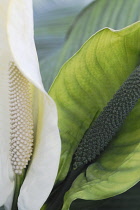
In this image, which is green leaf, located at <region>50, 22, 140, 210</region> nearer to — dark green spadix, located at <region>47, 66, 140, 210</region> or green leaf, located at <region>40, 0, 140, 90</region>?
dark green spadix, located at <region>47, 66, 140, 210</region>

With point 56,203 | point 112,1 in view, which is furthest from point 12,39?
point 112,1

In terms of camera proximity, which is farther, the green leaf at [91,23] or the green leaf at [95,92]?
the green leaf at [91,23]

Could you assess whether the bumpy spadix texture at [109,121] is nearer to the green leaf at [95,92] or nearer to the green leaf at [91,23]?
the green leaf at [95,92]

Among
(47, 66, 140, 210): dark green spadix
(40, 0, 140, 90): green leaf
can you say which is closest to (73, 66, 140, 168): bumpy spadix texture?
(47, 66, 140, 210): dark green spadix

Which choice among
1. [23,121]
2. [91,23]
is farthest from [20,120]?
[91,23]

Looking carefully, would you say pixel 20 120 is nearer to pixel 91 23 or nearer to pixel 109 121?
pixel 109 121

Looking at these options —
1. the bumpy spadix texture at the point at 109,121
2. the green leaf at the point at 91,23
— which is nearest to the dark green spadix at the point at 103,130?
the bumpy spadix texture at the point at 109,121

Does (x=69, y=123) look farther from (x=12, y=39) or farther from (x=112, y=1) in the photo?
(x=112, y=1)
